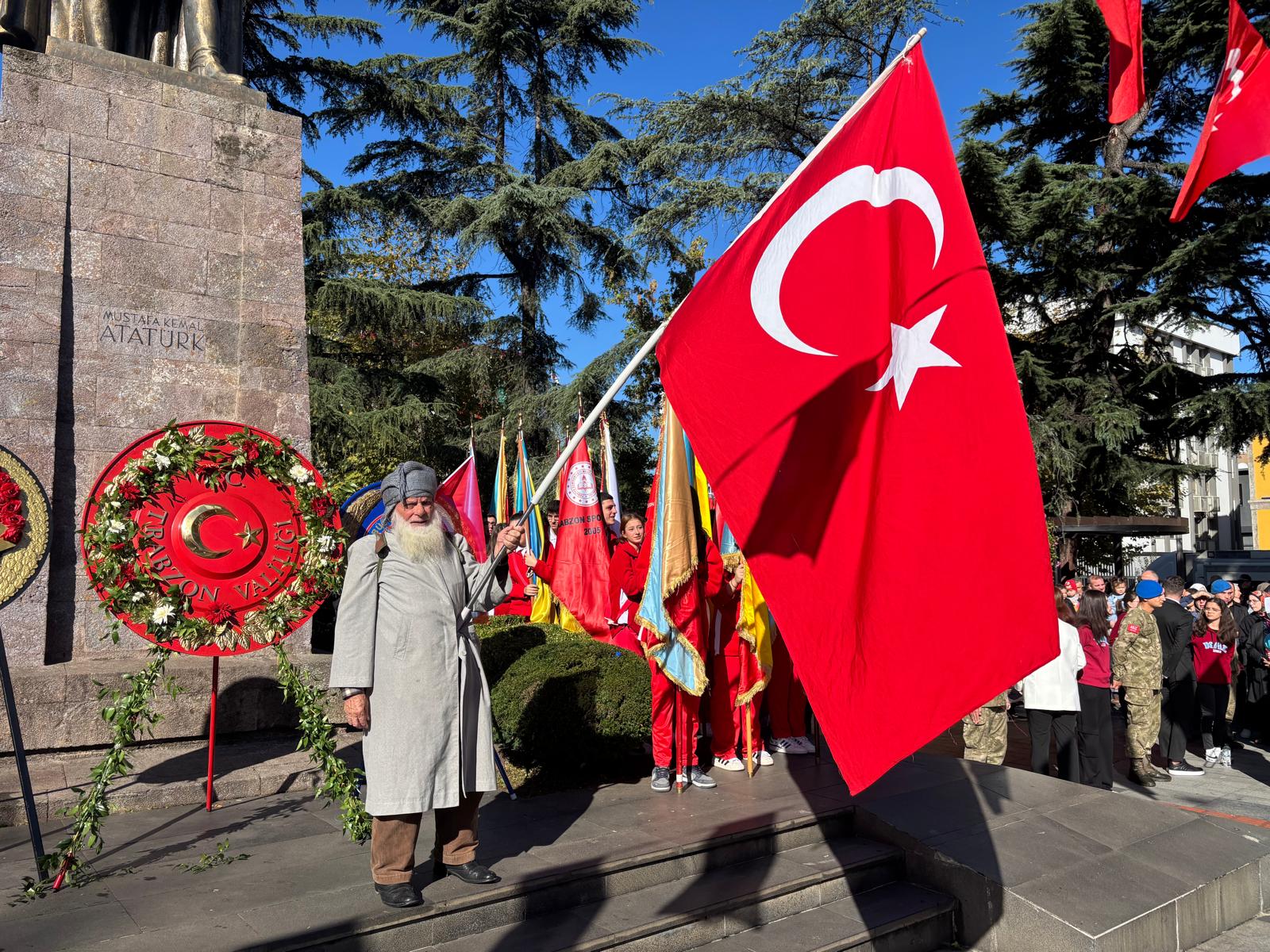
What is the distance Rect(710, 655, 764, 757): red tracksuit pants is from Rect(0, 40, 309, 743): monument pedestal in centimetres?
331

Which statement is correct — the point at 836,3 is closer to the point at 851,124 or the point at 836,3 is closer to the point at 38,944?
the point at 851,124

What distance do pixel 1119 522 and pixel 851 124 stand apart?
49.3ft

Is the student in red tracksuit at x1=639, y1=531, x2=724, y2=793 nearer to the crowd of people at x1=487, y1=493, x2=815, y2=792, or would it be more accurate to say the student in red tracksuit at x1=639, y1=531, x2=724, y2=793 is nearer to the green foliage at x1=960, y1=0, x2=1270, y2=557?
the crowd of people at x1=487, y1=493, x2=815, y2=792

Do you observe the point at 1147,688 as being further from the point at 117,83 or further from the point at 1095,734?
the point at 117,83

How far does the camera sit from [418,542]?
15.4 ft

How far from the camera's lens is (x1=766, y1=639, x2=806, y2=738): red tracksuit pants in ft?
26.2

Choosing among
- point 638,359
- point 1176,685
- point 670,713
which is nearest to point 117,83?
point 638,359

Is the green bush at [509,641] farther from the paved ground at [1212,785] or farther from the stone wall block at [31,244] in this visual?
the stone wall block at [31,244]

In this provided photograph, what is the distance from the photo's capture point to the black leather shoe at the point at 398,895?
14.2ft

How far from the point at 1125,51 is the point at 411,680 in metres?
6.93

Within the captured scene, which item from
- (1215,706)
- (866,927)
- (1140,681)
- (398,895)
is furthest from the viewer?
(1215,706)

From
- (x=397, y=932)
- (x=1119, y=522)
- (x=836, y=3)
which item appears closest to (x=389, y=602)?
(x=397, y=932)

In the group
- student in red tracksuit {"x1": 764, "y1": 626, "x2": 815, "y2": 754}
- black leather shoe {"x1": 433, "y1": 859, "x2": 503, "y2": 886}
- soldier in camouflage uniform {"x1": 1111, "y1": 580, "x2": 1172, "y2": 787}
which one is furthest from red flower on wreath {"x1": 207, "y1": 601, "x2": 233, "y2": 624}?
soldier in camouflage uniform {"x1": 1111, "y1": 580, "x2": 1172, "y2": 787}

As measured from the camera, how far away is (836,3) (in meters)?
19.9
